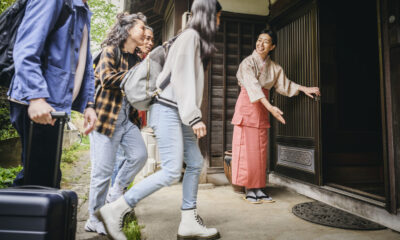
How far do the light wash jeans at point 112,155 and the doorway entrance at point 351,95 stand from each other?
2.55 m

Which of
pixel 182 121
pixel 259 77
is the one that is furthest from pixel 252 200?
pixel 182 121

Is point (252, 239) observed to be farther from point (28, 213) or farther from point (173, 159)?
point (28, 213)

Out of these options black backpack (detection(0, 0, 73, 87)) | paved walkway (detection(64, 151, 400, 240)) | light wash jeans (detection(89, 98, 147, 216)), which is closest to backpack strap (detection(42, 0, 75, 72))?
black backpack (detection(0, 0, 73, 87))

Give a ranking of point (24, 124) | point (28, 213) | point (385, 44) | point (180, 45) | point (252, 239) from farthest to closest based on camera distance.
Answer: point (385, 44) < point (252, 239) < point (180, 45) < point (24, 124) < point (28, 213)

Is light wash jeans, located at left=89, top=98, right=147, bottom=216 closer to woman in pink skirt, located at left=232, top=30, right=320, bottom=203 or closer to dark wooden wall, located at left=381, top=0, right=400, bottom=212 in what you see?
woman in pink skirt, located at left=232, top=30, right=320, bottom=203

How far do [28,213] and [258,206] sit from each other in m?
2.64

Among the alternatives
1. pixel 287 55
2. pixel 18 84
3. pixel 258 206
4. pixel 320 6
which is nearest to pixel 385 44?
pixel 320 6

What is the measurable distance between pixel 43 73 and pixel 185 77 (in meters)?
0.95

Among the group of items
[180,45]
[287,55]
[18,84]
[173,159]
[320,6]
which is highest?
[320,6]

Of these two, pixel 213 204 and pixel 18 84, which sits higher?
pixel 18 84

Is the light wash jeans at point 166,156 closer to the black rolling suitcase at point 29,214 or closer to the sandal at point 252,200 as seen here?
the black rolling suitcase at point 29,214

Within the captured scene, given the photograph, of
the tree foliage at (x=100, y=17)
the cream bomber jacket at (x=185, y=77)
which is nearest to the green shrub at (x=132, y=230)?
the cream bomber jacket at (x=185, y=77)

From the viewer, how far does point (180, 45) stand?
2098mm

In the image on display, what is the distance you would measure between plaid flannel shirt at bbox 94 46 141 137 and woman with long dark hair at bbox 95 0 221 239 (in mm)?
409
